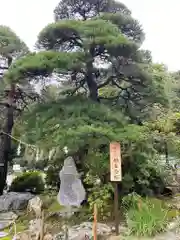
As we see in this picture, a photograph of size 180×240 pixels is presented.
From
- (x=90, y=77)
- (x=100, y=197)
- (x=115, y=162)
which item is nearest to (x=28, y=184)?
(x=100, y=197)

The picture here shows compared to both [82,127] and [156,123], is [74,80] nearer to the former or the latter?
[82,127]

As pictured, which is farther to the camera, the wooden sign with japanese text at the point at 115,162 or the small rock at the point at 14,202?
the small rock at the point at 14,202

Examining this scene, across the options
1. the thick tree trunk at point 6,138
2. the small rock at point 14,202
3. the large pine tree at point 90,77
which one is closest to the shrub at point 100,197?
the large pine tree at point 90,77

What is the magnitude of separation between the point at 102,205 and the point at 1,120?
16.5ft

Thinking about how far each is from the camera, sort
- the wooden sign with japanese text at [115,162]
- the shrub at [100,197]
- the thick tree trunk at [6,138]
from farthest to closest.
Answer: the thick tree trunk at [6,138]
the shrub at [100,197]
the wooden sign with japanese text at [115,162]

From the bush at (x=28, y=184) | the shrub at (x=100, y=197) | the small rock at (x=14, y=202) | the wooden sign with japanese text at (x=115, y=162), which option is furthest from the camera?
the bush at (x=28, y=184)

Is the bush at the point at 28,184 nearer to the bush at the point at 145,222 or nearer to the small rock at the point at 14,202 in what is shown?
the small rock at the point at 14,202

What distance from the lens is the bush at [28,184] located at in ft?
29.0

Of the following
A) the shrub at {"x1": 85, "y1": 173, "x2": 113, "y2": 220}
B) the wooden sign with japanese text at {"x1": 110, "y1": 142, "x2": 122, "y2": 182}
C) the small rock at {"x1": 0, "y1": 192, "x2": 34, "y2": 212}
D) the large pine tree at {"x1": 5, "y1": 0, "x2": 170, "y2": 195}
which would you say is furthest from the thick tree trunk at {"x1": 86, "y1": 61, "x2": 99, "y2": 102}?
the small rock at {"x1": 0, "y1": 192, "x2": 34, "y2": 212}

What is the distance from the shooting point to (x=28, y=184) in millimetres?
8977

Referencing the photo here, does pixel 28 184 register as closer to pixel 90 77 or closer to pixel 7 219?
pixel 7 219

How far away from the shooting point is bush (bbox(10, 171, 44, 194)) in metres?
8.84

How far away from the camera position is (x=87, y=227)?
17.9 feet

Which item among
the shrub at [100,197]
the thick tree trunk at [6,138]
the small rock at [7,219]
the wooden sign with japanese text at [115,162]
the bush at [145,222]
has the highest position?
the thick tree trunk at [6,138]
